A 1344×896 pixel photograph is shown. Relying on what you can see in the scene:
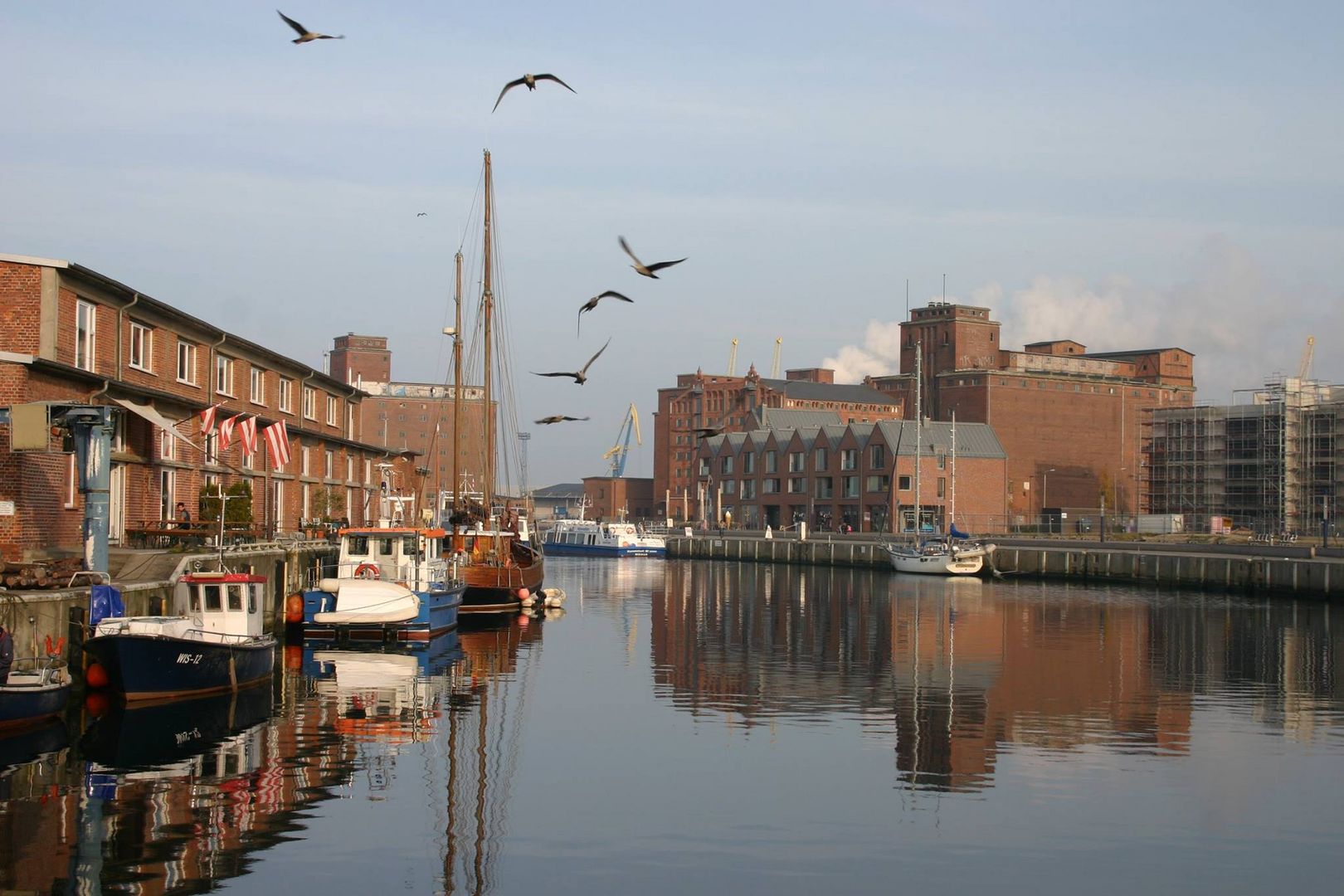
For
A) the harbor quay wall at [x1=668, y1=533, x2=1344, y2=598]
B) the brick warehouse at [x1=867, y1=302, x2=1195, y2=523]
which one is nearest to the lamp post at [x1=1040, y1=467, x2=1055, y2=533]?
the brick warehouse at [x1=867, y1=302, x2=1195, y2=523]

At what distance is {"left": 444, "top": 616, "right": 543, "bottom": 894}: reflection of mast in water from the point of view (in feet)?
65.6

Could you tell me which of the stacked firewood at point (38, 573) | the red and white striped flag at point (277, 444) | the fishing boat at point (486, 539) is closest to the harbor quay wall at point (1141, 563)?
the fishing boat at point (486, 539)

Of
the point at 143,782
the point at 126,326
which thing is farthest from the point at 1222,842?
the point at 126,326

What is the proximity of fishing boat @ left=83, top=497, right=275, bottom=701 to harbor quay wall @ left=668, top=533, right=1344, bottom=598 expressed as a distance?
178 ft

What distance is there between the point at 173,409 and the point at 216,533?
23.5 ft

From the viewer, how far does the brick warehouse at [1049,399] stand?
529 ft

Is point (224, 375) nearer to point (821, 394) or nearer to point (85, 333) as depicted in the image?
point (85, 333)

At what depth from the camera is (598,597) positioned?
75938mm

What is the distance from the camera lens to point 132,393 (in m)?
43.2

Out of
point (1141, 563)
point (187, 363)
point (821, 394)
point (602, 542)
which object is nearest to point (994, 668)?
point (187, 363)

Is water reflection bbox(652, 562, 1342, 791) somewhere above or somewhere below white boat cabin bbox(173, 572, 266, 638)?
below

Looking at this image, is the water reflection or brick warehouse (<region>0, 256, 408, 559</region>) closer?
the water reflection

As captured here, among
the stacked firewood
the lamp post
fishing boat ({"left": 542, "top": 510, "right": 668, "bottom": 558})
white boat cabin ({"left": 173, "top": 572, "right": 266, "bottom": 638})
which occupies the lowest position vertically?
fishing boat ({"left": 542, "top": 510, "right": 668, "bottom": 558})

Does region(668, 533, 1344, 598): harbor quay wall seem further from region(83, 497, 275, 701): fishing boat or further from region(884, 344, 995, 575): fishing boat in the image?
region(83, 497, 275, 701): fishing boat
